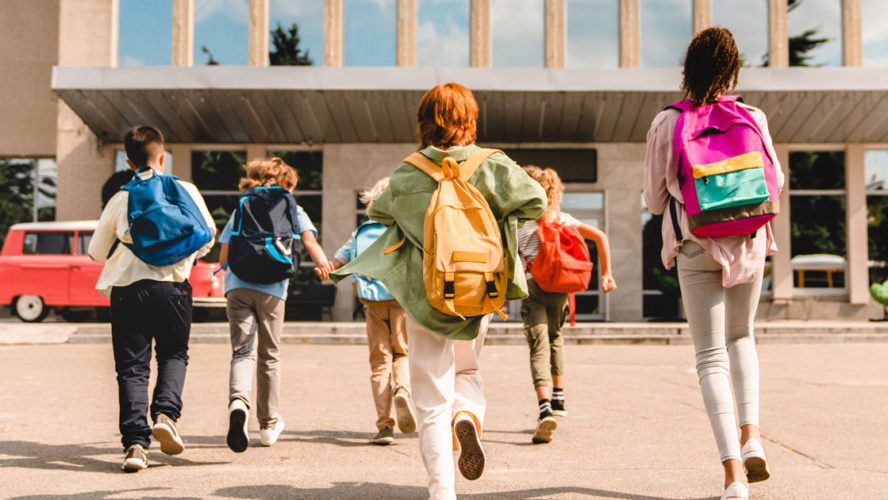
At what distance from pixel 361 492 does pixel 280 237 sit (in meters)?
1.77

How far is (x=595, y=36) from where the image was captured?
20.5m

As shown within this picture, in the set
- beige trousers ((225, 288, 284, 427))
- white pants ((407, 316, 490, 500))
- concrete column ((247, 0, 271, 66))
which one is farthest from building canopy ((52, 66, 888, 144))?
white pants ((407, 316, 490, 500))

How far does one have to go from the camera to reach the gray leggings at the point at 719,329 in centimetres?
353

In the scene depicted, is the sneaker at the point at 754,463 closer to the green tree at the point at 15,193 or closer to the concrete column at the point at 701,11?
the concrete column at the point at 701,11

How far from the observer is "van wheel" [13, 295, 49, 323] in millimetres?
17141

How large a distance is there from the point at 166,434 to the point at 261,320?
957 millimetres

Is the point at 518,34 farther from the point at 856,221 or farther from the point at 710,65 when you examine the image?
the point at 710,65

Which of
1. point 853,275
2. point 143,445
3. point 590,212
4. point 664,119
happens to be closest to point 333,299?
point 590,212

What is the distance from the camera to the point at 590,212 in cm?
2050

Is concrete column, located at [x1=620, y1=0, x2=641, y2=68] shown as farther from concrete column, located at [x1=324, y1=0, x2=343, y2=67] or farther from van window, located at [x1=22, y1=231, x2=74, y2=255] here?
van window, located at [x1=22, y1=231, x2=74, y2=255]

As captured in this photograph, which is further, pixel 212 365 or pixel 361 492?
pixel 212 365

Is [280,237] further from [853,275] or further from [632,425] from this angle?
[853,275]

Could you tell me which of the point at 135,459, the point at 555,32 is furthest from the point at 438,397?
the point at 555,32

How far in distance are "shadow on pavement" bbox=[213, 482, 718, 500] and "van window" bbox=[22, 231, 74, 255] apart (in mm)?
14939
